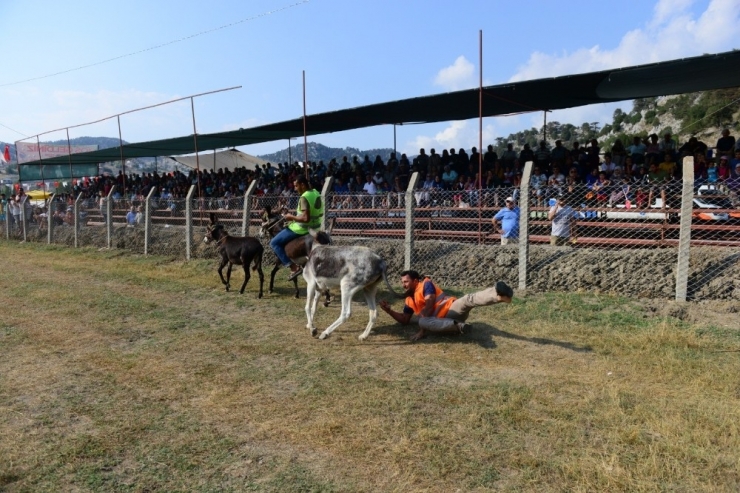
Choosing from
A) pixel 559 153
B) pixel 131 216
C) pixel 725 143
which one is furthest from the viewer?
pixel 131 216

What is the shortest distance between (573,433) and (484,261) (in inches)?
217

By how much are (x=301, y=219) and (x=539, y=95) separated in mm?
8075

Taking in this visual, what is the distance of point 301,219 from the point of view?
870 centimetres

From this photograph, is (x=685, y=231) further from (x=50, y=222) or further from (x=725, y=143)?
(x=50, y=222)

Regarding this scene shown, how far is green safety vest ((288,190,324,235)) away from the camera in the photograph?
28.9 feet

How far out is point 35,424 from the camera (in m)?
4.70

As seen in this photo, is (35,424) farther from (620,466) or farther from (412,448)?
(620,466)

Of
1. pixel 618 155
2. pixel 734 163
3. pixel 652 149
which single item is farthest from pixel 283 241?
pixel 652 149

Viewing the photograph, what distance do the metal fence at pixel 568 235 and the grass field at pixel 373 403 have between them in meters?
0.67

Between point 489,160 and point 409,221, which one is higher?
point 489,160

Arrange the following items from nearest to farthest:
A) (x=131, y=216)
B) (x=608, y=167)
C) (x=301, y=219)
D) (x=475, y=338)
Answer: (x=475, y=338)
(x=301, y=219)
(x=608, y=167)
(x=131, y=216)

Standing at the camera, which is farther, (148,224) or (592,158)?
(148,224)

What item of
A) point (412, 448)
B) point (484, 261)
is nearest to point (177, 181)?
point (484, 261)

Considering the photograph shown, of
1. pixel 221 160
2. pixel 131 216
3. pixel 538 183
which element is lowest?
pixel 131 216
